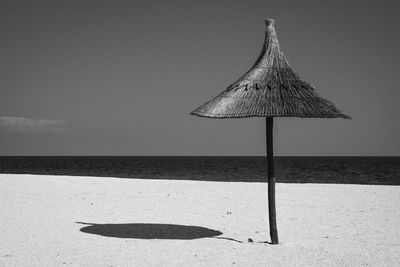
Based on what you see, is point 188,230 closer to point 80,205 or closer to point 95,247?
point 95,247

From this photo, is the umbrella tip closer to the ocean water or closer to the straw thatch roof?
the straw thatch roof

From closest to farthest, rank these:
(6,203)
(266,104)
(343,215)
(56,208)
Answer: (266,104) → (343,215) → (56,208) → (6,203)

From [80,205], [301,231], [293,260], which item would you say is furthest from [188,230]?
[80,205]

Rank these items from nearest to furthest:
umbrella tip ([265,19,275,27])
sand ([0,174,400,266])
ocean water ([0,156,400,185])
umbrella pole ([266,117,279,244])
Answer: sand ([0,174,400,266]), umbrella pole ([266,117,279,244]), umbrella tip ([265,19,275,27]), ocean water ([0,156,400,185])

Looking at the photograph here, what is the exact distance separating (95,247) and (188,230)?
300 cm

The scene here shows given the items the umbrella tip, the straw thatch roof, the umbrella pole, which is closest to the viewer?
the straw thatch roof

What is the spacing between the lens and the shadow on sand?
12047 millimetres

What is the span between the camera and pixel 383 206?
683 inches

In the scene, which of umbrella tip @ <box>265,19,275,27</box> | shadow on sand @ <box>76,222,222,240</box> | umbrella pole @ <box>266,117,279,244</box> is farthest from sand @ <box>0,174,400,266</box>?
umbrella tip @ <box>265,19,275,27</box>

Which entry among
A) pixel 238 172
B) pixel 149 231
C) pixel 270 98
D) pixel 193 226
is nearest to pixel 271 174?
pixel 270 98

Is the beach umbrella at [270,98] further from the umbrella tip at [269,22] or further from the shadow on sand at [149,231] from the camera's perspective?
the shadow on sand at [149,231]

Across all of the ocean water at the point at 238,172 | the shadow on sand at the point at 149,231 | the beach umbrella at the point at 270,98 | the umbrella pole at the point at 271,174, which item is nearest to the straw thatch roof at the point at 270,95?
the beach umbrella at the point at 270,98

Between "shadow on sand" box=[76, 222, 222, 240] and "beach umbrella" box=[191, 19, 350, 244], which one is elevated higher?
"beach umbrella" box=[191, 19, 350, 244]

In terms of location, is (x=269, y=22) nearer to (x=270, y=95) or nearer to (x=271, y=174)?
(x=270, y=95)
